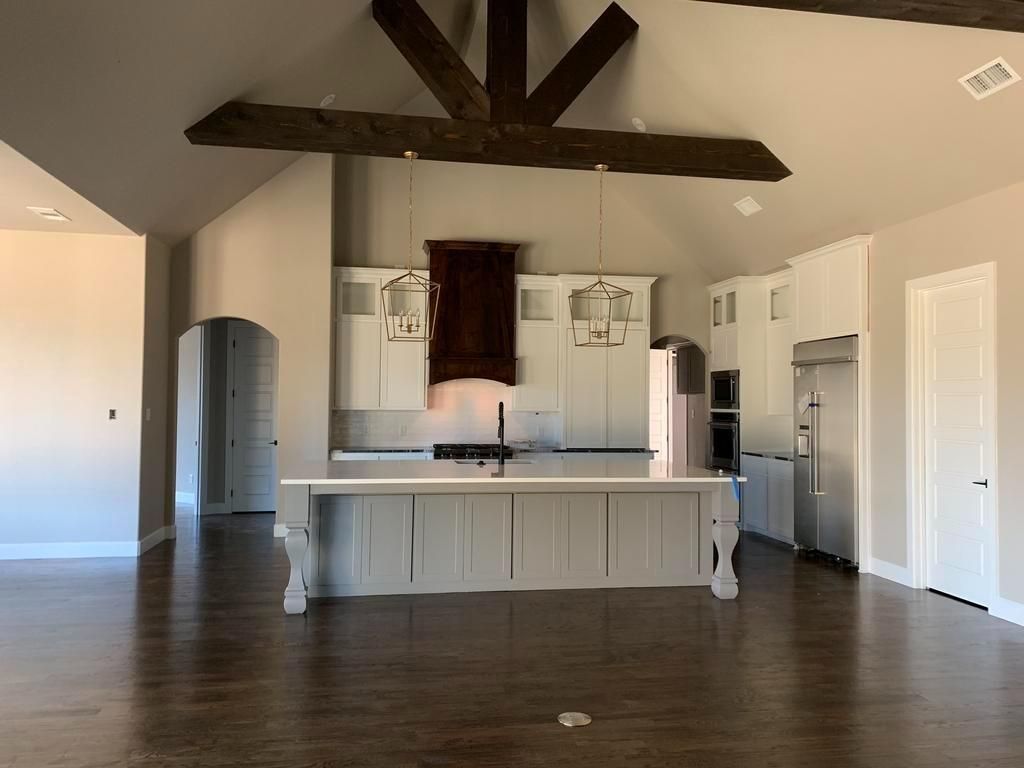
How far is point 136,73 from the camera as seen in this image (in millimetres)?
3912

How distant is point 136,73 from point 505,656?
3.76m

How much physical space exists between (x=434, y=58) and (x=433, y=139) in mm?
777

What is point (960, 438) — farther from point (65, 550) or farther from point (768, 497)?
point (65, 550)

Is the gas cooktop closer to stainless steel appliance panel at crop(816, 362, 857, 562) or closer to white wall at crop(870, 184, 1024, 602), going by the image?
stainless steel appliance panel at crop(816, 362, 857, 562)

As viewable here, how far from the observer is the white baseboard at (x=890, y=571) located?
5343mm

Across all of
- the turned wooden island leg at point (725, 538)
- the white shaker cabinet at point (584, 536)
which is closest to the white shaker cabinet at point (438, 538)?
the white shaker cabinet at point (584, 536)

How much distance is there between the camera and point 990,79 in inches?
152

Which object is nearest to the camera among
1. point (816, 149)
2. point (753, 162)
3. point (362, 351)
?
point (816, 149)

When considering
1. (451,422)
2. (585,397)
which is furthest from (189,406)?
(585,397)

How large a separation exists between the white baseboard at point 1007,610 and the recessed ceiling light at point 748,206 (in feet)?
11.9

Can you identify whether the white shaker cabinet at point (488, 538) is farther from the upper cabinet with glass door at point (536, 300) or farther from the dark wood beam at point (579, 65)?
the upper cabinet with glass door at point (536, 300)

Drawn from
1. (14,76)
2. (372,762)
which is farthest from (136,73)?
(372,762)

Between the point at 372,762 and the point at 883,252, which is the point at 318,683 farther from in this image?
the point at 883,252

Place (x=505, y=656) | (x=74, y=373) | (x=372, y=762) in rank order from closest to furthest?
(x=372, y=762), (x=505, y=656), (x=74, y=373)
